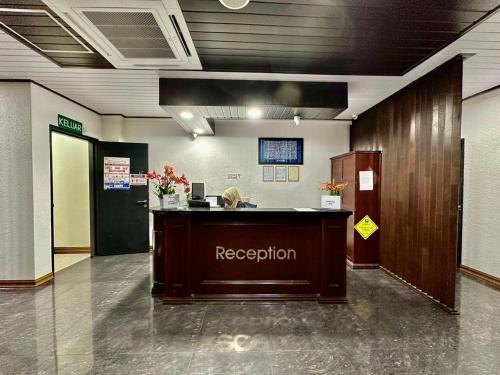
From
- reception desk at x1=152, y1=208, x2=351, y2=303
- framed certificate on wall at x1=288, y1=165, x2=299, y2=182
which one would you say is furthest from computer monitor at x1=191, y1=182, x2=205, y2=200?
framed certificate on wall at x1=288, y1=165, x2=299, y2=182

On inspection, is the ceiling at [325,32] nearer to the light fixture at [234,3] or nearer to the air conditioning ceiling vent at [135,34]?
the light fixture at [234,3]

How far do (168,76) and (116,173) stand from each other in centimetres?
293

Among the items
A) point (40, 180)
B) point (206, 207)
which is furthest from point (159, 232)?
point (40, 180)

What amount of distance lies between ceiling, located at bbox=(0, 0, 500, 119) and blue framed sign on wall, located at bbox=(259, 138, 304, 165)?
1665 mm

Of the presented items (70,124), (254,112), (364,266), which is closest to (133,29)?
(254,112)

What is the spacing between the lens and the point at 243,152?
625 cm

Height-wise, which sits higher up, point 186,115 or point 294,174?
point 186,115

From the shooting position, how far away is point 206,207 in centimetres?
372

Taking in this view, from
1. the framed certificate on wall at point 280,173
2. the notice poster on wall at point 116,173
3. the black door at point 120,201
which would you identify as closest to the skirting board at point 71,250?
the black door at point 120,201

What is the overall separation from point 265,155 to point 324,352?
174 inches

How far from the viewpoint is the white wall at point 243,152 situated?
6195 mm

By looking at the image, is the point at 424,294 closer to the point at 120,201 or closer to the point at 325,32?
the point at 325,32

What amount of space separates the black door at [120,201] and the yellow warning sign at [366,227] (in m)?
4.28

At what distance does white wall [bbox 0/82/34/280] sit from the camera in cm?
389
